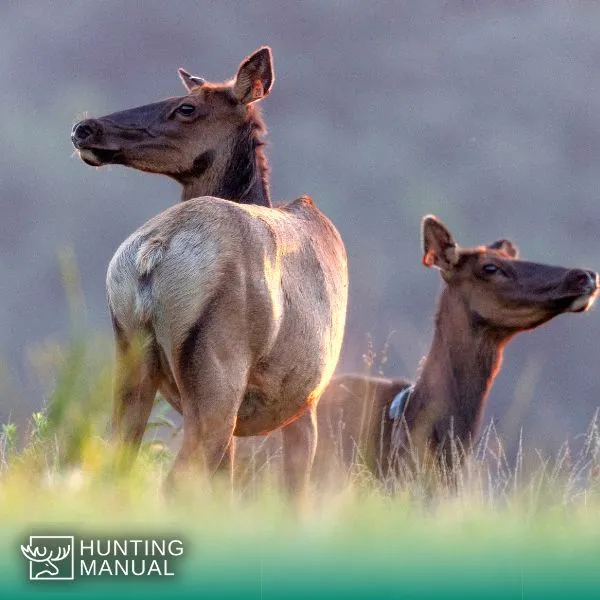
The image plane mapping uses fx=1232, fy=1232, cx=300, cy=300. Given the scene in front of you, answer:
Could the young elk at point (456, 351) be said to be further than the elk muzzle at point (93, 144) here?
Yes

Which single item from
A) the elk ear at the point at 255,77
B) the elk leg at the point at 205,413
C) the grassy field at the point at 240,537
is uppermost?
the elk ear at the point at 255,77

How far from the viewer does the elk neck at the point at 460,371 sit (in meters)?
9.19

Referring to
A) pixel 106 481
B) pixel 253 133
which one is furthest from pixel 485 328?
pixel 106 481

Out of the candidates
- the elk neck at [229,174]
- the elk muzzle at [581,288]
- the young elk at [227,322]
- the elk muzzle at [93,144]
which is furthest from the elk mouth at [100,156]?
the elk muzzle at [581,288]

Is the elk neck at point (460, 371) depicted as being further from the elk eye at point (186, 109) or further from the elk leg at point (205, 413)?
the elk leg at point (205, 413)

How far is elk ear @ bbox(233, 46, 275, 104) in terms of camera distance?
726 centimetres

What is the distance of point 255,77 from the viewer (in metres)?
7.37

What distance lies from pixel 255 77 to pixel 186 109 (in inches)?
17.9

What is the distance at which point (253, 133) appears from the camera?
752cm

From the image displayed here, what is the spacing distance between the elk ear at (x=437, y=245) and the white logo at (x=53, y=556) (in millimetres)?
7024

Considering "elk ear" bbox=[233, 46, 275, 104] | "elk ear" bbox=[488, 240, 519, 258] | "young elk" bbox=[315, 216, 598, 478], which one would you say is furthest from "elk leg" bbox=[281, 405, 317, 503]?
"elk ear" bbox=[488, 240, 519, 258]

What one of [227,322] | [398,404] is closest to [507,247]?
[398,404]

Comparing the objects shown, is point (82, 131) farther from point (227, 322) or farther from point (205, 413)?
point (205, 413)
